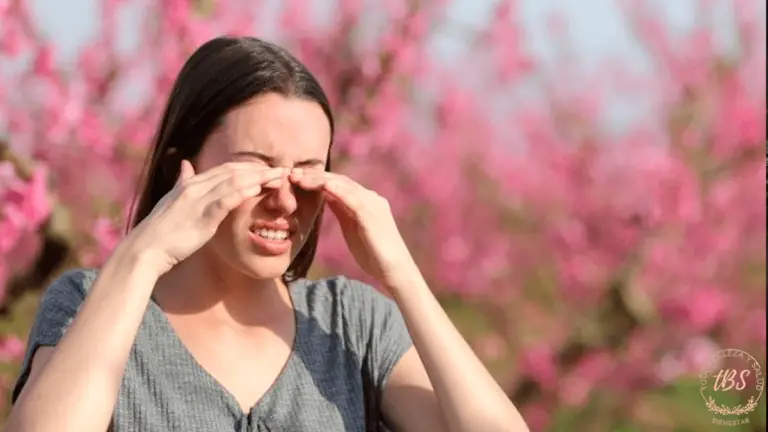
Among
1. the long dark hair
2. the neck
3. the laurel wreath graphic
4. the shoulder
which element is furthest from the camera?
the laurel wreath graphic

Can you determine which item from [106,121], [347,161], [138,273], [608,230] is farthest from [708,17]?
[138,273]

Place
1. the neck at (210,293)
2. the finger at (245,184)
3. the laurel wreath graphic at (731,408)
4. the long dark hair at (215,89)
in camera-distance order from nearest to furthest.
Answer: the finger at (245,184) → the long dark hair at (215,89) → the neck at (210,293) → the laurel wreath graphic at (731,408)

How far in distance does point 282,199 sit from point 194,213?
143 millimetres

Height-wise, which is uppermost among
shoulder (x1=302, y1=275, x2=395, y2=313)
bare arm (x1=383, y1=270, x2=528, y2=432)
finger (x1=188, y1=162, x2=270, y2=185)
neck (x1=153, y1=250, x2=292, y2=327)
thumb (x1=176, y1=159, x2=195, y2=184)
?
thumb (x1=176, y1=159, x2=195, y2=184)

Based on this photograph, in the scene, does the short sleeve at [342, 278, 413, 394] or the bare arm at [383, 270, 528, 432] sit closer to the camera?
the bare arm at [383, 270, 528, 432]

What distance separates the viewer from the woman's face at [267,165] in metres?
1.81

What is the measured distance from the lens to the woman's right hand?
5.74 ft

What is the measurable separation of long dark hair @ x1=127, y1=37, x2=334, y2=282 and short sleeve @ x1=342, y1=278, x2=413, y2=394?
0.37 metres

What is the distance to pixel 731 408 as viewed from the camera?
13.1 feet

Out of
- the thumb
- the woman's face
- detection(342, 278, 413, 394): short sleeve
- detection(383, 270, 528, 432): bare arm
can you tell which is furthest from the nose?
detection(342, 278, 413, 394): short sleeve

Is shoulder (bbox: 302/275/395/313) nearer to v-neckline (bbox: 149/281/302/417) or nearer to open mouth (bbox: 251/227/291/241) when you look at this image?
v-neckline (bbox: 149/281/302/417)

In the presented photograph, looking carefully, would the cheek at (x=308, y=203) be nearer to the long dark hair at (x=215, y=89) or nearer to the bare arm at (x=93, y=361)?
the long dark hair at (x=215, y=89)

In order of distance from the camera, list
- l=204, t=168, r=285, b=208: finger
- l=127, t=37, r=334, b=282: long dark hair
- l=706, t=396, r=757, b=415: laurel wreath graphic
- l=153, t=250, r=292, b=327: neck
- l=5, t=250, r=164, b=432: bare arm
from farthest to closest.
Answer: l=706, t=396, r=757, b=415: laurel wreath graphic < l=153, t=250, r=292, b=327: neck < l=127, t=37, r=334, b=282: long dark hair < l=204, t=168, r=285, b=208: finger < l=5, t=250, r=164, b=432: bare arm

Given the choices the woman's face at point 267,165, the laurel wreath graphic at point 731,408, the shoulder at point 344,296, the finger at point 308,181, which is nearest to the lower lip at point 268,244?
the woman's face at point 267,165
